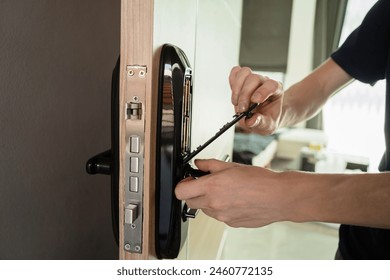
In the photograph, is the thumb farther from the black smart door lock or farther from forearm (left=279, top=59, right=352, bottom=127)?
forearm (left=279, top=59, right=352, bottom=127)

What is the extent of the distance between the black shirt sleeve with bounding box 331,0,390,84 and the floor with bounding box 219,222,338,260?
1135 millimetres

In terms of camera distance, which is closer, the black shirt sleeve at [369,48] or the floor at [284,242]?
the black shirt sleeve at [369,48]

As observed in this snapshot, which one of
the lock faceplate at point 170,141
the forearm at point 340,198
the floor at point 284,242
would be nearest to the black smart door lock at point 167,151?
the lock faceplate at point 170,141

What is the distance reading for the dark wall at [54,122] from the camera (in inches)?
20.8

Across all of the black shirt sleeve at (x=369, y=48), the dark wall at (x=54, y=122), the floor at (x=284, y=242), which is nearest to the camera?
the dark wall at (x=54, y=122)

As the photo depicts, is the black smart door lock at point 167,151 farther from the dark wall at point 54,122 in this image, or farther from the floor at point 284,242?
the floor at point 284,242

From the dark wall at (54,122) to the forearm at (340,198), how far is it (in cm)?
48

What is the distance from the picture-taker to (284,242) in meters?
1.82

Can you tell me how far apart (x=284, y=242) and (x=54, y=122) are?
1.62 m

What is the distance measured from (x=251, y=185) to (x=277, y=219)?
7 cm

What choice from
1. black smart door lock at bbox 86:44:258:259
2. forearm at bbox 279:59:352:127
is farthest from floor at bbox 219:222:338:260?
black smart door lock at bbox 86:44:258:259

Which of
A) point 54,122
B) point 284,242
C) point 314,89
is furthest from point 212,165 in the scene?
point 284,242
